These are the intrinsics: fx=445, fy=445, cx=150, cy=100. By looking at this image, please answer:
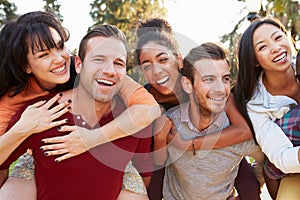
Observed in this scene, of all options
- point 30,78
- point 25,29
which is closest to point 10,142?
point 30,78

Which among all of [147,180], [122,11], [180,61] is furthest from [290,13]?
[147,180]

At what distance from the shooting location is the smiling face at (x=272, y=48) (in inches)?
118

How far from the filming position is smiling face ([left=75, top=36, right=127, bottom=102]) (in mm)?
2781

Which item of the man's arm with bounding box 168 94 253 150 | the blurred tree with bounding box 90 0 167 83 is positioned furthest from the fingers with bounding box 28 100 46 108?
the blurred tree with bounding box 90 0 167 83

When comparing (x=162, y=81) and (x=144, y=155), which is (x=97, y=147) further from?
(x=162, y=81)

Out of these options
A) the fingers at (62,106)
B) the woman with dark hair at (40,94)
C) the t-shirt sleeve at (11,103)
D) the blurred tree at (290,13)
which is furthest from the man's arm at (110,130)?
the blurred tree at (290,13)

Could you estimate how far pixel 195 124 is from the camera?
3.15m

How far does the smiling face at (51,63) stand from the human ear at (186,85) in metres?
0.86

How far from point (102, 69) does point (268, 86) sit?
3.90ft

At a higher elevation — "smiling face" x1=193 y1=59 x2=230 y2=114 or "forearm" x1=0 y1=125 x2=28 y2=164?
"smiling face" x1=193 y1=59 x2=230 y2=114

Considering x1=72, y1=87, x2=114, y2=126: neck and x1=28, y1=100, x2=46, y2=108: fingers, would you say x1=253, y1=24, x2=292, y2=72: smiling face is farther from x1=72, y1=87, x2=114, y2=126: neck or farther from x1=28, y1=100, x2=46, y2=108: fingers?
x1=28, y1=100, x2=46, y2=108: fingers

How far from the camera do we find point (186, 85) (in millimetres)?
3229

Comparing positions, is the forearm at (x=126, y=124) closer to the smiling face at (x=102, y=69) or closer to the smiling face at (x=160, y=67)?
the smiling face at (x=102, y=69)

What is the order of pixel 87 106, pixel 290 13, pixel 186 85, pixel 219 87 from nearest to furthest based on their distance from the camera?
pixel 87 106 < pixel 219 87 < pixel 186 85 < pixel 290 13
